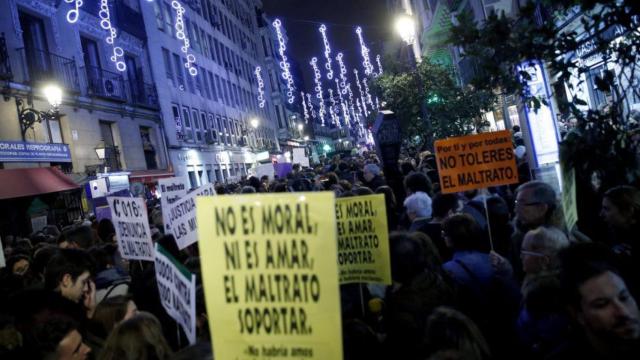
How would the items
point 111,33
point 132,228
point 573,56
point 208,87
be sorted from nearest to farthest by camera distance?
point 573,56, point 132,228, point 111,33, point 208,87

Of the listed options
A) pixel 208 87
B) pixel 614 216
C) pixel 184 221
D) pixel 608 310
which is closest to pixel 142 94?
pixel 208 87

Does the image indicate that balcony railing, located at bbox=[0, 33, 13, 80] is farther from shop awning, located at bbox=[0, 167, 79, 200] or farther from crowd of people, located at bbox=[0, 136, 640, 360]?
crowd of people, located at bbox=[0, 136, 640, 360]

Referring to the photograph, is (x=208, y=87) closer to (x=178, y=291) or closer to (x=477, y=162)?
(x=477, y=162)

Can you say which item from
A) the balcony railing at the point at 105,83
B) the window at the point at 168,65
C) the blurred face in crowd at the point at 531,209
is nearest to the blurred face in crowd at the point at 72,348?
the blurred face in crowd at the point at 531,209

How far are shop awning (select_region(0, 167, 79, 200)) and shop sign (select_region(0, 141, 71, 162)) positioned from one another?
384 mm

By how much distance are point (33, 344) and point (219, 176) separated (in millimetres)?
35082

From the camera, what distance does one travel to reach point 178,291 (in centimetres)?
345

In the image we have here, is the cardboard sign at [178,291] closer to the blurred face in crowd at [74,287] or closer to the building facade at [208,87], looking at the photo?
the blurred face in crowd at [74,287]

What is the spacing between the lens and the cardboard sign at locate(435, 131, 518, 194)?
6129 millimetres

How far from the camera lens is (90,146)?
67.7 feet

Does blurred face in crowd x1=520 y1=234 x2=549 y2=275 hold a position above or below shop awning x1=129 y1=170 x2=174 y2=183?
below

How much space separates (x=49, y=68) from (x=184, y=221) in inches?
611

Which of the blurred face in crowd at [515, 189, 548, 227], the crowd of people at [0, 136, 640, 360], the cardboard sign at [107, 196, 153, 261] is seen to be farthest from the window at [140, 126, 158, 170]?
the blurred face in crowd at [515, 189, 548, 227]

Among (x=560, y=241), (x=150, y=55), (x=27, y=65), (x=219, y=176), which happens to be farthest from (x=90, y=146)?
(x=560, y=241)
